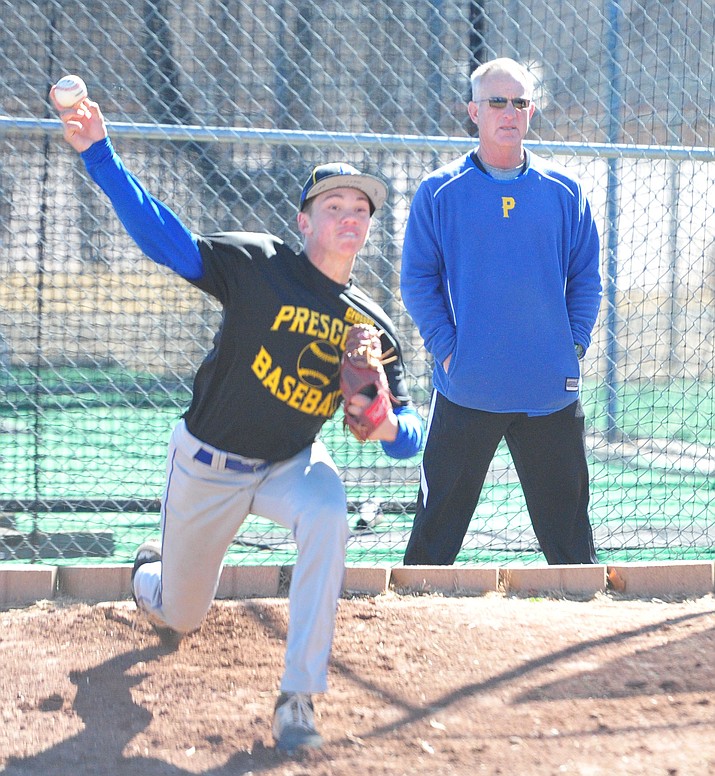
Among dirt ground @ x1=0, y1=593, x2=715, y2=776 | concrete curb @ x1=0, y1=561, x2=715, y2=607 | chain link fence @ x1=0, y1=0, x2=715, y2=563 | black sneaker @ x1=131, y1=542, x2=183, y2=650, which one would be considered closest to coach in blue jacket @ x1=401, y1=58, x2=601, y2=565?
concrete curb @ x1=0, y1=561, x2=715, y2=607

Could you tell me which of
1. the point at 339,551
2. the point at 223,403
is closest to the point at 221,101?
the point at 223,403

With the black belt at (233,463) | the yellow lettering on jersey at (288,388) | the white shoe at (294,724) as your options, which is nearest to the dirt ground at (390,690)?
the white shoe at (294,724)

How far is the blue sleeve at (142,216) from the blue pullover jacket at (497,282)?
1.15m

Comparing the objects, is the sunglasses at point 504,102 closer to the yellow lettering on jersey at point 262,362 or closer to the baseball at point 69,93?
the yellow lettering on jersey at point 262,362

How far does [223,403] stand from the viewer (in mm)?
3256

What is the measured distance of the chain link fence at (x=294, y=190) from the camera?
5.77m

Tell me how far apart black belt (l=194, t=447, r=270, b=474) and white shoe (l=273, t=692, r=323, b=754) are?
774 millimetres

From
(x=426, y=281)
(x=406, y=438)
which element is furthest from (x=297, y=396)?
(x=426, y=281)

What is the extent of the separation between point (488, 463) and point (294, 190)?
4129mm

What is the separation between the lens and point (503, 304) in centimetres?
392

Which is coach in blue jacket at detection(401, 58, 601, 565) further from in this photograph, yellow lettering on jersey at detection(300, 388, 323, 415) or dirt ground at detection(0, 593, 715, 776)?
yellow lettering on jersey at detection(300, 388, 323, 415)

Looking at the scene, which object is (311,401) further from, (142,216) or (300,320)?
(142,216)

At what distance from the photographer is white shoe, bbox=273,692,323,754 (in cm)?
277

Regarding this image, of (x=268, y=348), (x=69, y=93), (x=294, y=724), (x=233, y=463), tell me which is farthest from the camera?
(x=233, y=463)
